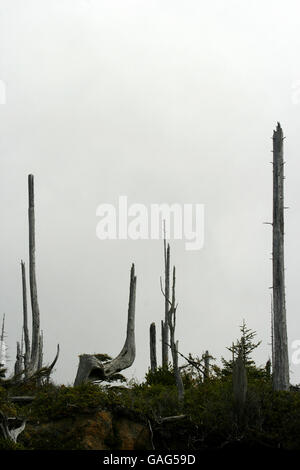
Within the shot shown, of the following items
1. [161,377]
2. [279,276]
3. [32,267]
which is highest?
[32,267]

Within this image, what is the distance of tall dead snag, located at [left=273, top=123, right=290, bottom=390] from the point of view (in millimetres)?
19484

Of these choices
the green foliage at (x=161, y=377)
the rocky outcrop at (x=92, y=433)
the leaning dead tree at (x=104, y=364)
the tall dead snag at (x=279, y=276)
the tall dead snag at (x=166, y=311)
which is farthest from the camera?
the tall dead snag at (x=166, y=311)

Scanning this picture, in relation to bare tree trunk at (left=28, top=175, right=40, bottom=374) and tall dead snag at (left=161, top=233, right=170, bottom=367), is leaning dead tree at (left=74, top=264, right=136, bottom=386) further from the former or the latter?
tall dead snag at (left=161, top=233, right=170, bottom=367)

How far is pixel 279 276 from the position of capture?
67.0 feet

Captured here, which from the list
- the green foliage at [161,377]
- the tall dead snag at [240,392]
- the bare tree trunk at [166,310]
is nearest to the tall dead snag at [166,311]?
the bare tree trunk at [166,310]

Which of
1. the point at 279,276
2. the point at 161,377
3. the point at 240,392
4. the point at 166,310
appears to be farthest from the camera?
the point at 166,310

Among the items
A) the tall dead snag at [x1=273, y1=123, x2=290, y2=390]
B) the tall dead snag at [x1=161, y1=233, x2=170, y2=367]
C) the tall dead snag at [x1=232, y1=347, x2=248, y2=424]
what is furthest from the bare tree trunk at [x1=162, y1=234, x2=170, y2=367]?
the tall dead snag at [x1=232, y1=347, x2=248, y2=424]

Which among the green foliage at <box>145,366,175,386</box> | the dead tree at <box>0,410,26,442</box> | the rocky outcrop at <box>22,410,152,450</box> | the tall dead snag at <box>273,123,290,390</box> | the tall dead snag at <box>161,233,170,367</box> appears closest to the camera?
the dead tree at <box>0,410,26,442</box>

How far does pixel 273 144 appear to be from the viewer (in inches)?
845

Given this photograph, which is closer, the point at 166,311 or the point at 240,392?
the point at 240,392

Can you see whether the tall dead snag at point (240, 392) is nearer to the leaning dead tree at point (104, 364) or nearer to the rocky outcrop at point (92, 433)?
the rocky outcrop at point (92, 433)

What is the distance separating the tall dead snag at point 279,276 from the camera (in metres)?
19.5

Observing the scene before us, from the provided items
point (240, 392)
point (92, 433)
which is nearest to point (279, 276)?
point (240, 392)

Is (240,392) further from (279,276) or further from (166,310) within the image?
(166,310)
